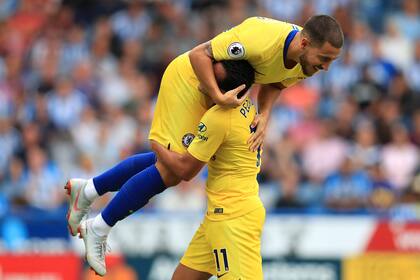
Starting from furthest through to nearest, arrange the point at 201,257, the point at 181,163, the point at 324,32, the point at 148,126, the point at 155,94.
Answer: the point at 155,94, the point at 148,126, the point at 201,257, the point at 181,163, the point at 324,32

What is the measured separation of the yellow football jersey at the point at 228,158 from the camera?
8.09 m

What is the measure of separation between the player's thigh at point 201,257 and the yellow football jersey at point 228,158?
25 cm

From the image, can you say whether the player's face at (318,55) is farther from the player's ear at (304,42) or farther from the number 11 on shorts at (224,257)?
the number 11 on shorts at (224,257)

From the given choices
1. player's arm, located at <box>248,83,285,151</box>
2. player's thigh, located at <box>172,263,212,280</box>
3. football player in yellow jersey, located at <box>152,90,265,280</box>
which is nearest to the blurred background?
player's thigh, located at <box>172,263,212,280</box>

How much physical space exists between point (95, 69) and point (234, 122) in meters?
7.88

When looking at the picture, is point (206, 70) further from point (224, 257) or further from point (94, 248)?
point (94, 248)

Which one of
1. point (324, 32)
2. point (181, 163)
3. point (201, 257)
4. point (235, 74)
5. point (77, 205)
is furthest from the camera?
point (77, 205)

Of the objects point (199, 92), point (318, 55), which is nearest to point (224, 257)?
point (199, 92)

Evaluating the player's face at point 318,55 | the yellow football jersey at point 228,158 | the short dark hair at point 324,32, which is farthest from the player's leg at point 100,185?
the short dark hair at point 324,32

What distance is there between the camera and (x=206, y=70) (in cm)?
807

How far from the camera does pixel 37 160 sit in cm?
1429

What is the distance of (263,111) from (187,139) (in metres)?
0.63

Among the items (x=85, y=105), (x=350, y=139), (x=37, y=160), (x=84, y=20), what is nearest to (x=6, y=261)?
(x=37, y=160)

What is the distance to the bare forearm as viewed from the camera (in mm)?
8023
